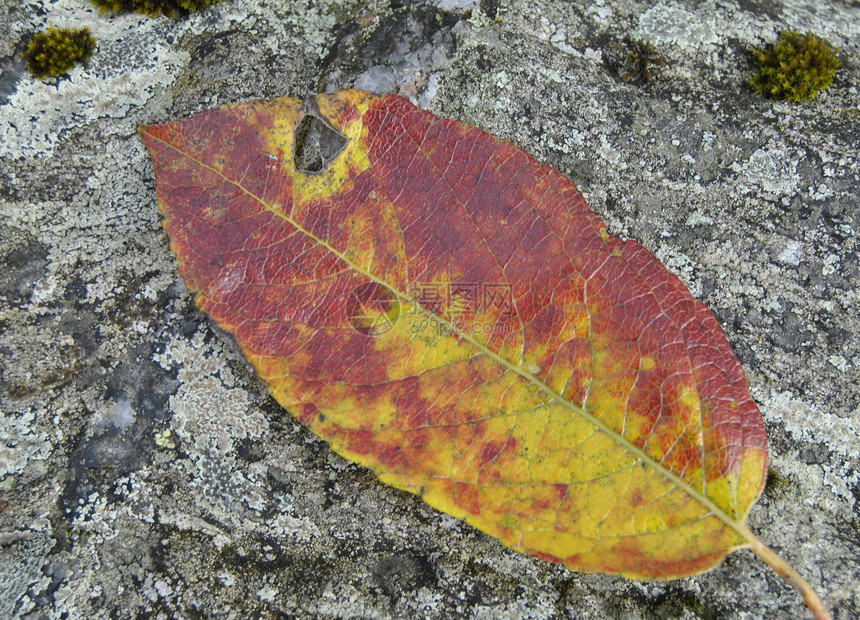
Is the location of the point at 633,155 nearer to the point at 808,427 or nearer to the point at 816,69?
the point at 816,69

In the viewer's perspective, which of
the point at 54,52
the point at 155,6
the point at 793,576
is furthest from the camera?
the point at 155,6

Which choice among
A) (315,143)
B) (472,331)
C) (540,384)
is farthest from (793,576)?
(315,143)

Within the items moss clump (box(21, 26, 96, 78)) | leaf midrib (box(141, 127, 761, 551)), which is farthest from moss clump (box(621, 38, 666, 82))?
moss clump (box(21, 26, 96, 78))

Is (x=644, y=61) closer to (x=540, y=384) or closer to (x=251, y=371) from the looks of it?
(x=540, y=384)

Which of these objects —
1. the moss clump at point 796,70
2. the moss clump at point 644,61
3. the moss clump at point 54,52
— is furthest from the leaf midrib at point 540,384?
the moss clump at point 796,70

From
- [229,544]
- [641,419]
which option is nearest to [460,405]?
[641,419]

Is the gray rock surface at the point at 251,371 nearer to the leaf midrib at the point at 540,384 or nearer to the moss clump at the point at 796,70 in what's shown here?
the moss clump at the point at 796,70

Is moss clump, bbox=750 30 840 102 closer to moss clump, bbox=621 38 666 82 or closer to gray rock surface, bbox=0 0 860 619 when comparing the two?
gray rock surface, bbox=0 0 860 619
